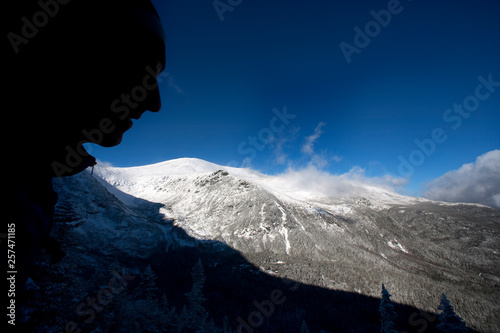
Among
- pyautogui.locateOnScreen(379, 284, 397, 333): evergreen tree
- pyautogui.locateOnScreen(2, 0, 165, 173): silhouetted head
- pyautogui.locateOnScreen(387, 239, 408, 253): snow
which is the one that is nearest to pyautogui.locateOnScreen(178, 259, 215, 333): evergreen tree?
pyautogui.locateOnScreen(379, 284, 397, 333): evergreen tree

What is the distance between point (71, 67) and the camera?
7.13 feet

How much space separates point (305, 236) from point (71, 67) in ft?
501

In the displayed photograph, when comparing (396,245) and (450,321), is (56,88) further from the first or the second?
(396,245)

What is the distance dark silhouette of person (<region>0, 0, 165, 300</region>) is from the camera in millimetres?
1673

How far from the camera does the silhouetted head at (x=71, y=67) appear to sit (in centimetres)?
178

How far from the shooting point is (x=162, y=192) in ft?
625

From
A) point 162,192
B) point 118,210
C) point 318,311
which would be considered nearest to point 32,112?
point 318,311

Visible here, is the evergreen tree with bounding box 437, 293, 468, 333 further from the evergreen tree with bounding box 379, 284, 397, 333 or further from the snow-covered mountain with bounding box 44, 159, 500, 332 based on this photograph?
the snow-covered mountain with bounding box 44, 159, 500, 332

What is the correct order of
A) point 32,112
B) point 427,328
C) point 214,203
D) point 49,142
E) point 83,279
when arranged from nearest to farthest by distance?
1. point 32,112
2. point 49,142
3. point 83,279
4. point 427,328
5. point 214,203

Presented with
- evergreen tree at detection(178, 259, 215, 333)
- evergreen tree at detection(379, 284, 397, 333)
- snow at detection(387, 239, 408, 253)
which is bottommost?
evergreen tree at detection(178, 259, 215, 333)

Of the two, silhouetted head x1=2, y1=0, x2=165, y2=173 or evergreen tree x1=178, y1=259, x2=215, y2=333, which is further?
evergreen tree x1=178, y1=259, x2=215, y2=333

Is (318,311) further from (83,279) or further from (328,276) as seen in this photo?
(83,279)

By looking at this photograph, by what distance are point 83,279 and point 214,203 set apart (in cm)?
11429

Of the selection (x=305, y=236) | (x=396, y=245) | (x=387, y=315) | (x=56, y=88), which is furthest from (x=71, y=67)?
(x=396, y=245)
